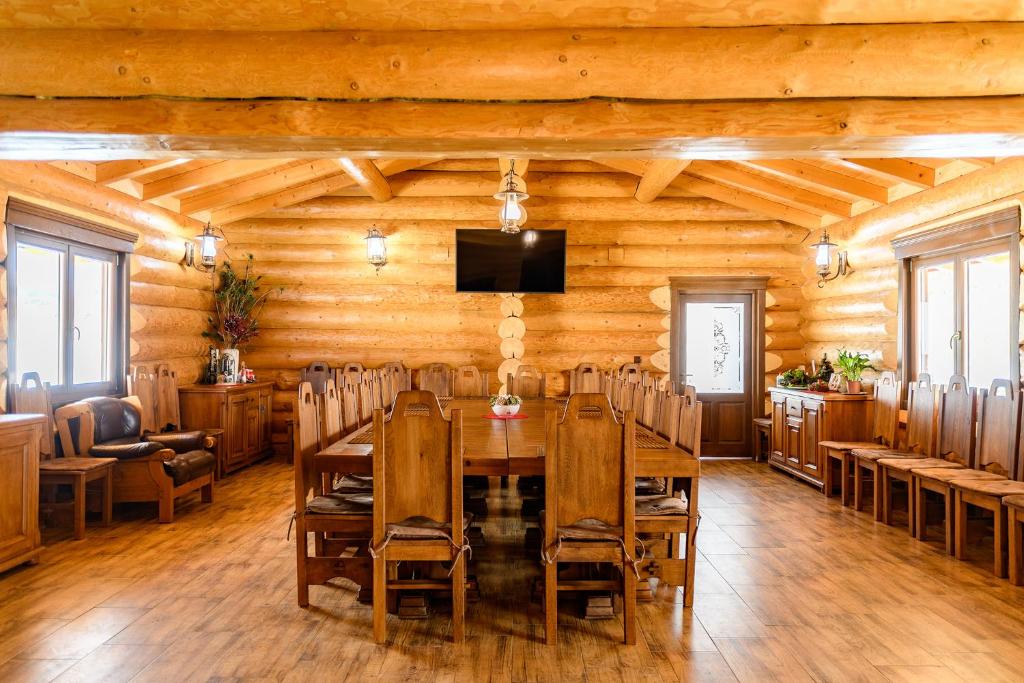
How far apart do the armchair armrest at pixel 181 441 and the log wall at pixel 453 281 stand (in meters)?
2.21

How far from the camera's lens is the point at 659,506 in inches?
140

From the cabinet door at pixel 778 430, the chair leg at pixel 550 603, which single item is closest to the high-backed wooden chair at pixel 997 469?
the cabinet door at pixel 778 430

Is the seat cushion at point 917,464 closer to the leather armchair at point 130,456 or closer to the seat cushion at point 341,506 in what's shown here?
the seat cushion at point 341,506

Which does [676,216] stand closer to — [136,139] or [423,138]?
[423,138]

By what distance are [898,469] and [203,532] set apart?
17.6ft

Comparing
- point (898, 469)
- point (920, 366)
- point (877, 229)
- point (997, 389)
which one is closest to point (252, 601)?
point (898, 469)

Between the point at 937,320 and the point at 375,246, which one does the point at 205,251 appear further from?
the point at 937,320

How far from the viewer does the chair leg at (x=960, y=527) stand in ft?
14.2

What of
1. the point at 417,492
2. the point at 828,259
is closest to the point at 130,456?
the point at 417,492

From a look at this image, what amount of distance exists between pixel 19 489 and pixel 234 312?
13.1 feet

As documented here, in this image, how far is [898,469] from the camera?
4.95 m

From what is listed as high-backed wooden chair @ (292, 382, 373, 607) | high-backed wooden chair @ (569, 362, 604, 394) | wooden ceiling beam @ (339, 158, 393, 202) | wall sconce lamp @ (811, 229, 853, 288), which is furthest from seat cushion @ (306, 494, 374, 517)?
wall sconce lamp @ (811, 229, 853, 288)

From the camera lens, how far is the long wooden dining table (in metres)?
3.28

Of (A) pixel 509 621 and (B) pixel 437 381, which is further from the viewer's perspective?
(B) pixel 437 381
